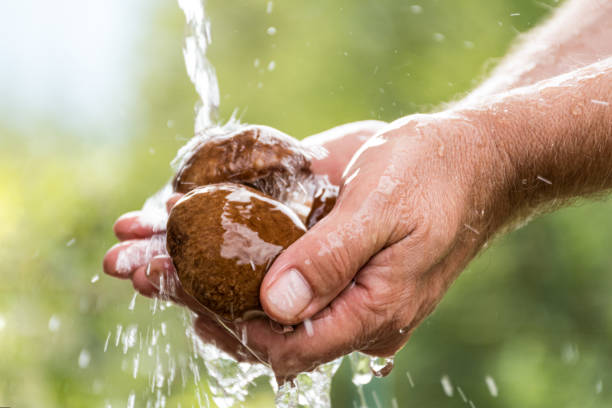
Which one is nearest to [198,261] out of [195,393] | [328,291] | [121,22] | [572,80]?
[328,291]

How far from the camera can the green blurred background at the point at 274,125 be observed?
4.70 m

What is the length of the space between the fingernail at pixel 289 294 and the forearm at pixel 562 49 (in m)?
1.21

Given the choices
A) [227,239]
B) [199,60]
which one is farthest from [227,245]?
[199,60]

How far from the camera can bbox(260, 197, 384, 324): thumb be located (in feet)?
4.66

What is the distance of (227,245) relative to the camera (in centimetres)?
145

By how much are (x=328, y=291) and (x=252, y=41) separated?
4507 mm

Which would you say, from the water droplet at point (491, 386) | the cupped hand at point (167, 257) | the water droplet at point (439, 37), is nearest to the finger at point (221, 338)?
the cupped hand at point (167, 257)

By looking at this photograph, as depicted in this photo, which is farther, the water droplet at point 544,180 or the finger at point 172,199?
the water droplet at point 544,180

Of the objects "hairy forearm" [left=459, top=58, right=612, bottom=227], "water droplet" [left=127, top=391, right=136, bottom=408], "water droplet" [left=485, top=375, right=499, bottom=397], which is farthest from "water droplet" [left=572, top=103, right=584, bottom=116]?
"water droplet" [left=127, top=391, right=136, bottom=408]

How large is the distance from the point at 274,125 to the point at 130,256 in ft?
11.9

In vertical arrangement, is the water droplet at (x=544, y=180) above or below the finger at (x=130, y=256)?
above

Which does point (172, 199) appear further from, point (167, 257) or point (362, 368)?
point (362, 368)

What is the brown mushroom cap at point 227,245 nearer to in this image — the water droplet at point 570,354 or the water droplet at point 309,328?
the water droplet at point 309,328

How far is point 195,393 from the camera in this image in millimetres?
4219
